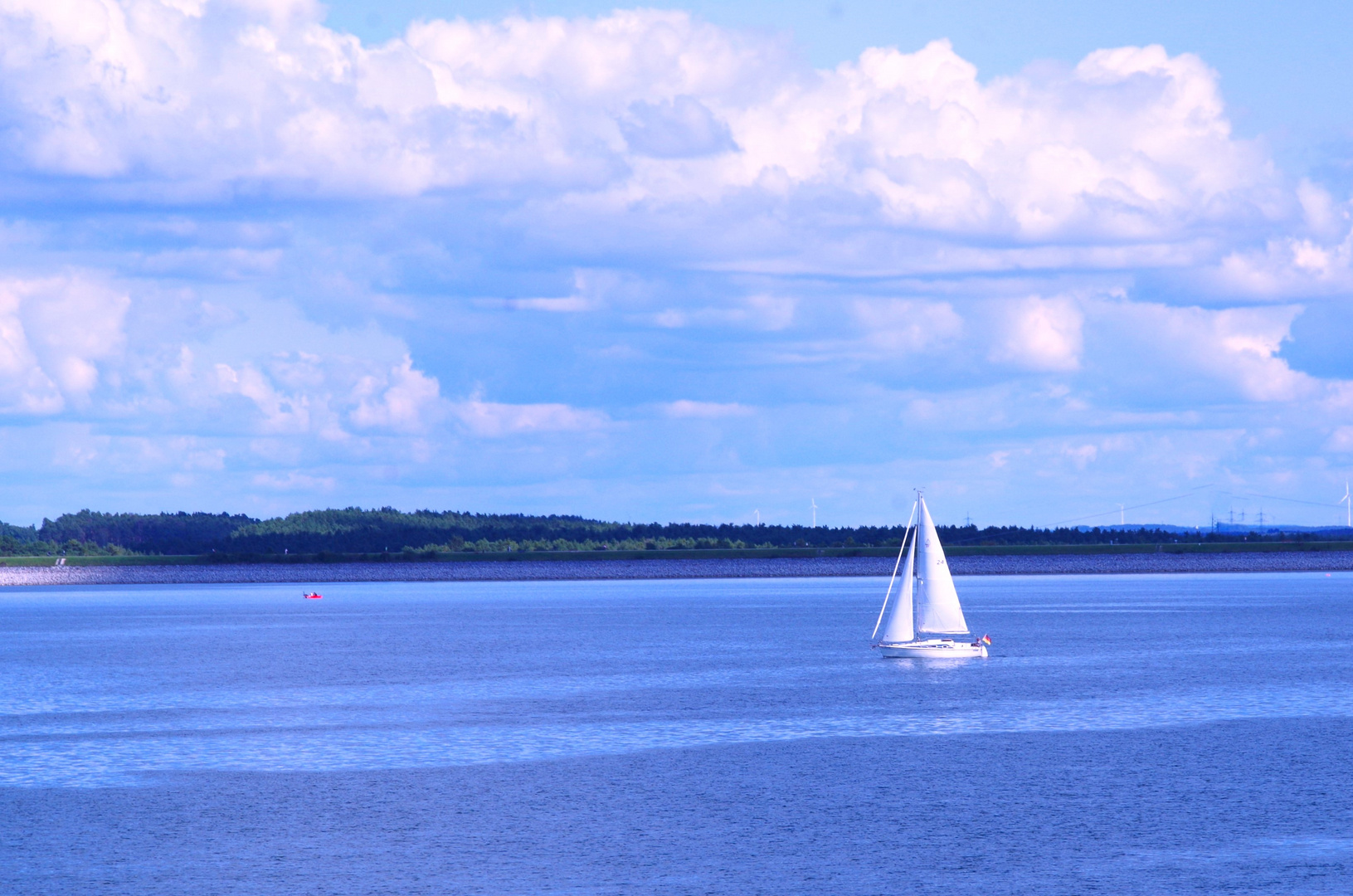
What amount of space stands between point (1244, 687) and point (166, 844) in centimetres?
4491

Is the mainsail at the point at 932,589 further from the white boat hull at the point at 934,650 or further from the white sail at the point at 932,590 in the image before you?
the white boat hull at the point at 934,650

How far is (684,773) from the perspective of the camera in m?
39.7

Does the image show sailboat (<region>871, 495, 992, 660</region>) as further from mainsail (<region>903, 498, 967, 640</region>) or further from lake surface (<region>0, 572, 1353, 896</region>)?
lake surface (<region>0, 572, 1353, 896</region>)

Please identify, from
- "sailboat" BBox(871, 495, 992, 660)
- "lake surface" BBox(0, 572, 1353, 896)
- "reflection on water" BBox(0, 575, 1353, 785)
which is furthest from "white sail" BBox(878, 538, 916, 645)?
"lake surface" BBox(0, 572, 1353, 896)

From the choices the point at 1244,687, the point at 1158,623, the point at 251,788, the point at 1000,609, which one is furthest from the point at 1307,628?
the point at 251,788

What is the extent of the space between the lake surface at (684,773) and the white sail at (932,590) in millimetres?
2268

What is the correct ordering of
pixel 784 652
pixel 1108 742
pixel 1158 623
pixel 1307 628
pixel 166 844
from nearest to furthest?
1. pixel 166 844
2. pixel 1108 742
3. pixel 784 652
4. pixel 1307 628
5. pixel 1158 623

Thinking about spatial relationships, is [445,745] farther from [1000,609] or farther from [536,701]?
[1000,609]

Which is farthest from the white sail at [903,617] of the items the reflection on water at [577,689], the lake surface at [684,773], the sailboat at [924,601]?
the lake surface at [684,773]

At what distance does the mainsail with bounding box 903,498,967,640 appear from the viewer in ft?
234

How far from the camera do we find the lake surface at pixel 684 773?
2798 centimetres

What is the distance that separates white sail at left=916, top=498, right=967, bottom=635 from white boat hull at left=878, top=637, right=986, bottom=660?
76.8 inches

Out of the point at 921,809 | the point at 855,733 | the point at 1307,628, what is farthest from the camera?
the point at 1307,628

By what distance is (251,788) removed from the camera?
123ft
